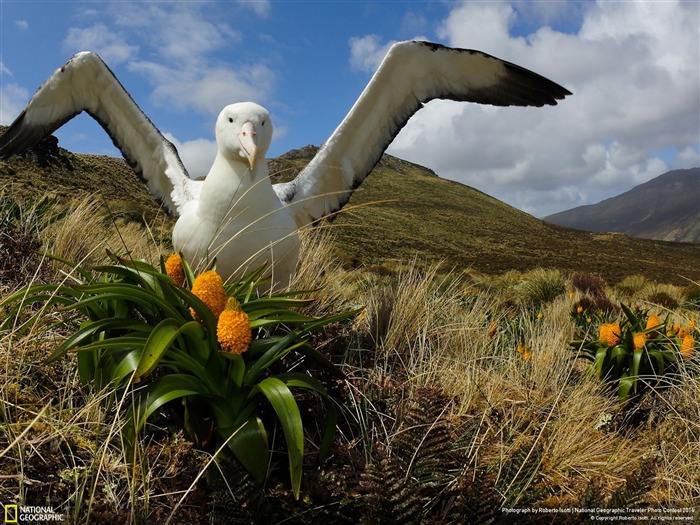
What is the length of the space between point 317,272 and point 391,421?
228 centimetres

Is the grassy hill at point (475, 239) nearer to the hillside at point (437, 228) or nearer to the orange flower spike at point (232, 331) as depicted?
the hillside at point (437, 228)

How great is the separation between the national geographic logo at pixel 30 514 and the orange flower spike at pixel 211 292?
→ 2.59 ft

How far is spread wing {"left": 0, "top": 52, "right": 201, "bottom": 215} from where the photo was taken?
459 centimetres

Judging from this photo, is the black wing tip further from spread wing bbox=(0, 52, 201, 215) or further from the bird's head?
spread wing bbox=(0, 52, 201, 215)

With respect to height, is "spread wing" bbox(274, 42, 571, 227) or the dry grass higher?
"spread wing" bbox(274, 42, 571, 227)

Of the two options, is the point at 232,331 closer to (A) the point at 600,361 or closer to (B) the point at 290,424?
(B) the point at 290,424

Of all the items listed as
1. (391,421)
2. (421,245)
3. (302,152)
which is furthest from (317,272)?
(302,152)

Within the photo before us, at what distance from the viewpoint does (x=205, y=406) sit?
199 centimetres

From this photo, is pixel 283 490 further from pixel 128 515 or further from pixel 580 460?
pixel 580 460

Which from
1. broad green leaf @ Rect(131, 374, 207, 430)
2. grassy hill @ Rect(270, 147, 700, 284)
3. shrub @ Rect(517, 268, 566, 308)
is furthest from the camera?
grassy hill @ Rect(270, 147, 700, 284)

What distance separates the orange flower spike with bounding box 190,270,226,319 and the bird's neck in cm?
165

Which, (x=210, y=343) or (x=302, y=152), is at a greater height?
(x=302, y=152)

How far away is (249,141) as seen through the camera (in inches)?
139

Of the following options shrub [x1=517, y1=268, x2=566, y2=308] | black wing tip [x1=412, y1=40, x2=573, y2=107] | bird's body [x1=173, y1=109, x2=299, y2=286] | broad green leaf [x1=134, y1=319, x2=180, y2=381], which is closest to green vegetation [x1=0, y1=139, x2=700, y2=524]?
broad green leaf [x1=134, y1=319, x2=180, y2=381]
